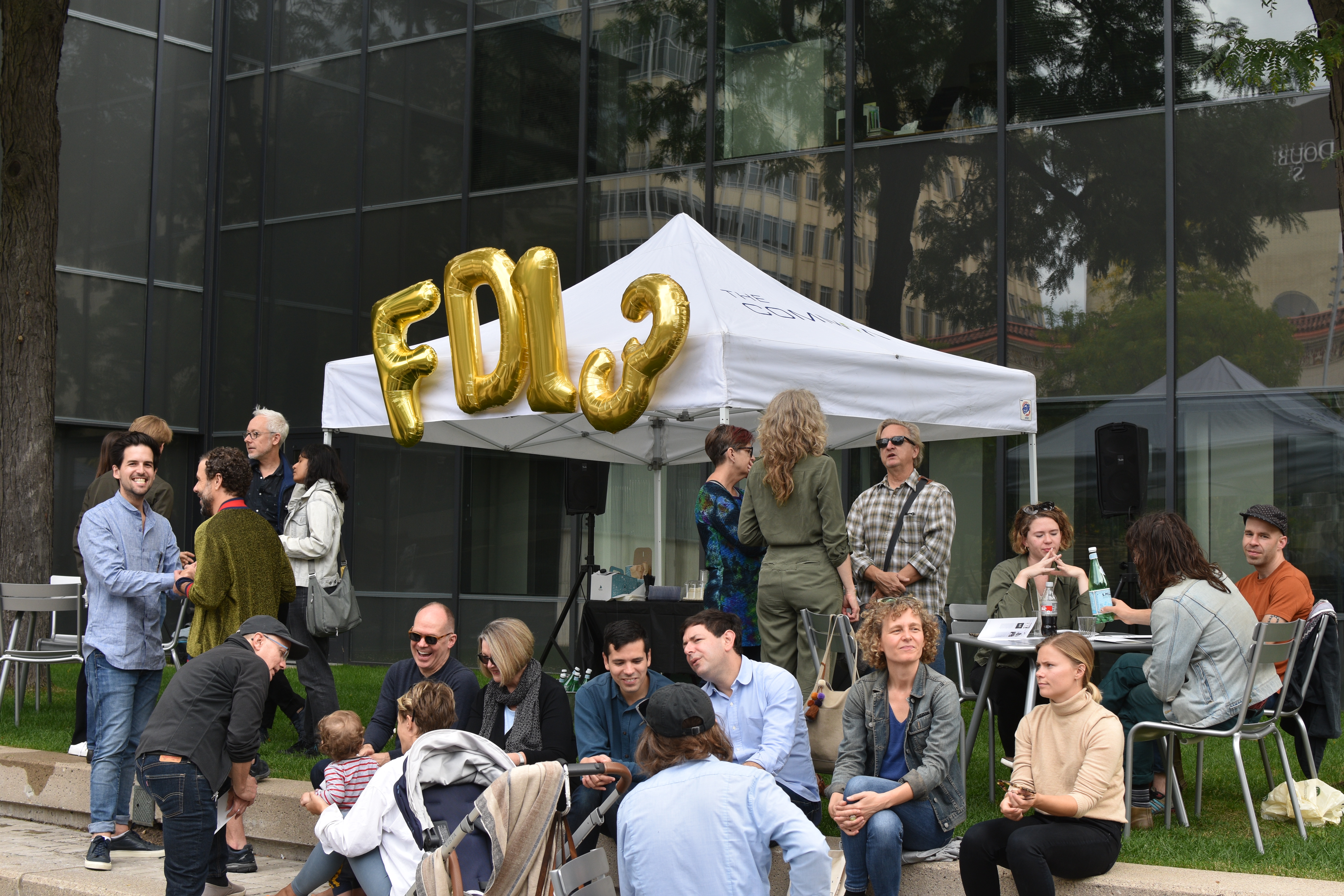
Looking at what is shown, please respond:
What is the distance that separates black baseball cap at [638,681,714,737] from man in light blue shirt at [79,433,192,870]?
3403 mm

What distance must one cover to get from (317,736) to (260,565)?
1.28 m

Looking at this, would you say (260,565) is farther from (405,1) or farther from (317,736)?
(405,1)

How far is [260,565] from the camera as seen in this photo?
21.7 ft

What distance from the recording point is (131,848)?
6.27m

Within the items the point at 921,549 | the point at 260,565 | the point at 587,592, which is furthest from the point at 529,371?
the point at 587,592

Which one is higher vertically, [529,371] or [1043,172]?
[1043,172]

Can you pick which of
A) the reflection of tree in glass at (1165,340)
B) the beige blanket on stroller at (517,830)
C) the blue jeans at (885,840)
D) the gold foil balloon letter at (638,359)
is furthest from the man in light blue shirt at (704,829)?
the reflection of tree in glass at (1165,340)

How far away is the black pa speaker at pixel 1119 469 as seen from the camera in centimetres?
921

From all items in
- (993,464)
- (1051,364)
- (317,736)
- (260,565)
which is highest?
(1051,364)

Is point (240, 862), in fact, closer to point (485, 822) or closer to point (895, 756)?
point (485, 822)

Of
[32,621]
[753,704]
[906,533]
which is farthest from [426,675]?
[32,621]

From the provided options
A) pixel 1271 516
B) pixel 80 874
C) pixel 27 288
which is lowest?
pixel 80 874

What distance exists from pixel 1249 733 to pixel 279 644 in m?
4.03

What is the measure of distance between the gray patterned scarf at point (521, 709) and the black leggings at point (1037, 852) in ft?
5.92
